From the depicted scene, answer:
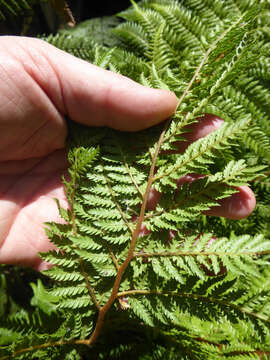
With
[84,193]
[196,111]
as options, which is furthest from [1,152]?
[196,111]

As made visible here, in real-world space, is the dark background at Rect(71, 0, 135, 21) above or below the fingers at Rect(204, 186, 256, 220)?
above

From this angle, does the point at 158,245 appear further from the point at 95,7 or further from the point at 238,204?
the point at 95,7

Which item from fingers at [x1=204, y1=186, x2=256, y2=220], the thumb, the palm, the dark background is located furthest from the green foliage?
the dark background

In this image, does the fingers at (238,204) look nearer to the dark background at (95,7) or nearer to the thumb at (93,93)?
the thumb at (93,93)

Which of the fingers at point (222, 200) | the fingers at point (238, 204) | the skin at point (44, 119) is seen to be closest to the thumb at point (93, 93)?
the skin at point (44, 119)

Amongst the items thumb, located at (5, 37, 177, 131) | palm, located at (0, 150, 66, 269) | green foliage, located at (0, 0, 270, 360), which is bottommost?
palm, located at (0, 150, 66, 269)

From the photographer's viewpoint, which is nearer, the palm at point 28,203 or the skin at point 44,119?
the skin at point 44,119

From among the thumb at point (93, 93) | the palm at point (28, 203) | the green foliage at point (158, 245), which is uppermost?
the thumb at point (93, 93)

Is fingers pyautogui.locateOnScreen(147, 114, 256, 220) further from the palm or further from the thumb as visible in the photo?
the palm
